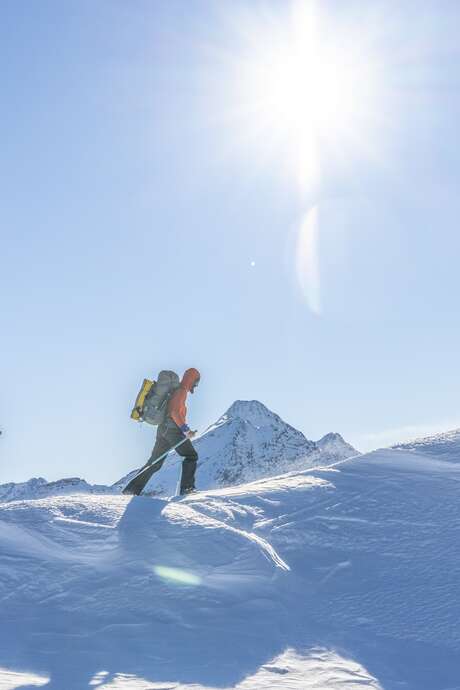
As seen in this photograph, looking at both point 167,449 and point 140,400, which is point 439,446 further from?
point 140,400

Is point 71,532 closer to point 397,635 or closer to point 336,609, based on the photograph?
point 336,609

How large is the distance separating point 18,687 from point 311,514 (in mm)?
4310

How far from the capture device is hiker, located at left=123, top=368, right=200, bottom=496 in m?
10.7

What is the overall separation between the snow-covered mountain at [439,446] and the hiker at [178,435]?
140 inches

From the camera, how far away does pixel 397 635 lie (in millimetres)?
5660

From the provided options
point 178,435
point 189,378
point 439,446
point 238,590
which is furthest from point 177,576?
point 439,446

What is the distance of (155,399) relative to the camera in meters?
10.9

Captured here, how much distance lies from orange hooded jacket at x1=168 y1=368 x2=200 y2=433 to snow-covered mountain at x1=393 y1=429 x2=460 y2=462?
364 cm

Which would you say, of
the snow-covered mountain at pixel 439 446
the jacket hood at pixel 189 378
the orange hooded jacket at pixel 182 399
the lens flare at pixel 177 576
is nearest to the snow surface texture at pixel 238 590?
the lens flare at pixel 177 576

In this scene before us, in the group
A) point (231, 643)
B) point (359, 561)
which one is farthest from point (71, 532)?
point (359, 561)

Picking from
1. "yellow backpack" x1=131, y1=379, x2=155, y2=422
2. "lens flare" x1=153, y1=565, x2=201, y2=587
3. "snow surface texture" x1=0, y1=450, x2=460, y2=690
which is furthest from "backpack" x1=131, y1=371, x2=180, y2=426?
"lens flare" x1=153, y1=565, x2=201, y2=587

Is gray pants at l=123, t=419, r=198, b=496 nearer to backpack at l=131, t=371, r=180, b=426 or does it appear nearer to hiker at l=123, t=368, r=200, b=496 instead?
hiker at l=123, t=368, r=200, b=496

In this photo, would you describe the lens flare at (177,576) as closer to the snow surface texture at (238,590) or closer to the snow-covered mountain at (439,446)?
the snow surface texture at (238,590)

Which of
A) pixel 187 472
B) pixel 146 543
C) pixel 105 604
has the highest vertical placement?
pixel 187 472
